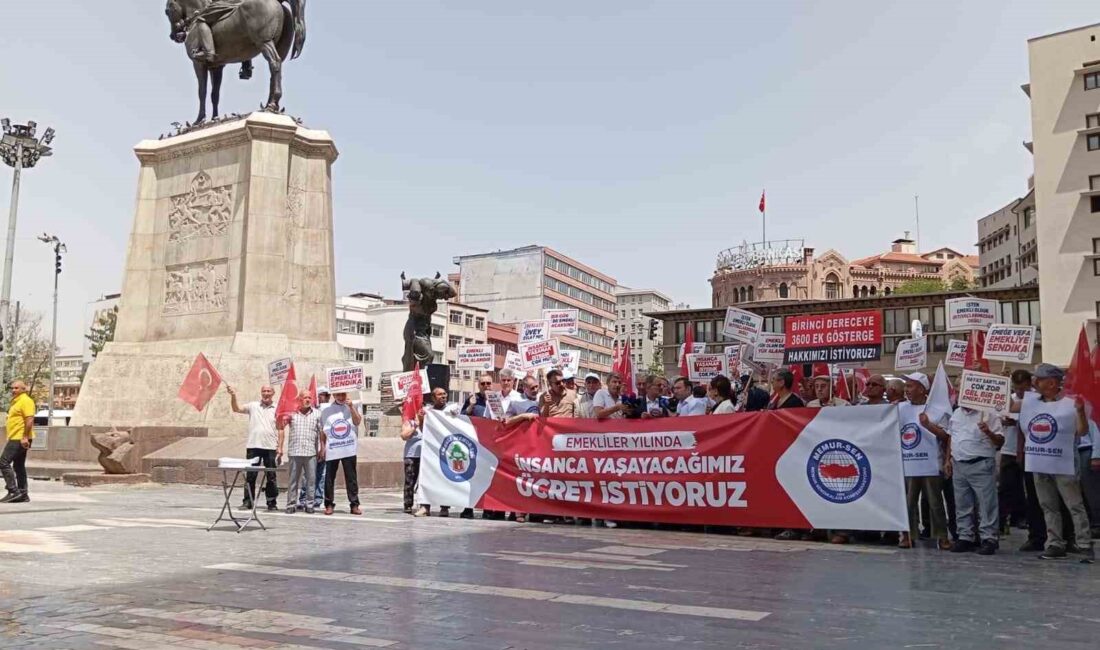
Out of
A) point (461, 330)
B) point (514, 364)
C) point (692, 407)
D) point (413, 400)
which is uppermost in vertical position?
point (461, 330)

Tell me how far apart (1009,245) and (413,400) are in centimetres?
9388

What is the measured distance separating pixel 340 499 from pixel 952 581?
37.2 feet

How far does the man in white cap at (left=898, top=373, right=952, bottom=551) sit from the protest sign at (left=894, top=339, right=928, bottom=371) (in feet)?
15.0

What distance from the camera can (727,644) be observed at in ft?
16.8

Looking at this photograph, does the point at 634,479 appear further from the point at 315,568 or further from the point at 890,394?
the point at 315,568

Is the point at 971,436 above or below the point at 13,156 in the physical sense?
below

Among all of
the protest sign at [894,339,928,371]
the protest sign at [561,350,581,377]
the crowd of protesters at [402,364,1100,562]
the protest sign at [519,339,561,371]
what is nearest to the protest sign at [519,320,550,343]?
the protest sign at [519,339,561,371]

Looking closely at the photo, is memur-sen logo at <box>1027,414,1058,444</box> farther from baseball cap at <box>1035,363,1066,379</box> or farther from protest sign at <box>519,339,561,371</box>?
protest sign at <box>519,339,561,371</box>

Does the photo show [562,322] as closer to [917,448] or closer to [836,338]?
[836,338]

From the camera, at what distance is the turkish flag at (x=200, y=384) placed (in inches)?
606

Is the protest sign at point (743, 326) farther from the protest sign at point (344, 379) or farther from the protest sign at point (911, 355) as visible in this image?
the protest sign at point (344, 379)

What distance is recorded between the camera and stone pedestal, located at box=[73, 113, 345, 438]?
20266mm

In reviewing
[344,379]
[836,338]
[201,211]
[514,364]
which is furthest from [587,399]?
[201,211]

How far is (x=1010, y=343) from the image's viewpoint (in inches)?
504
